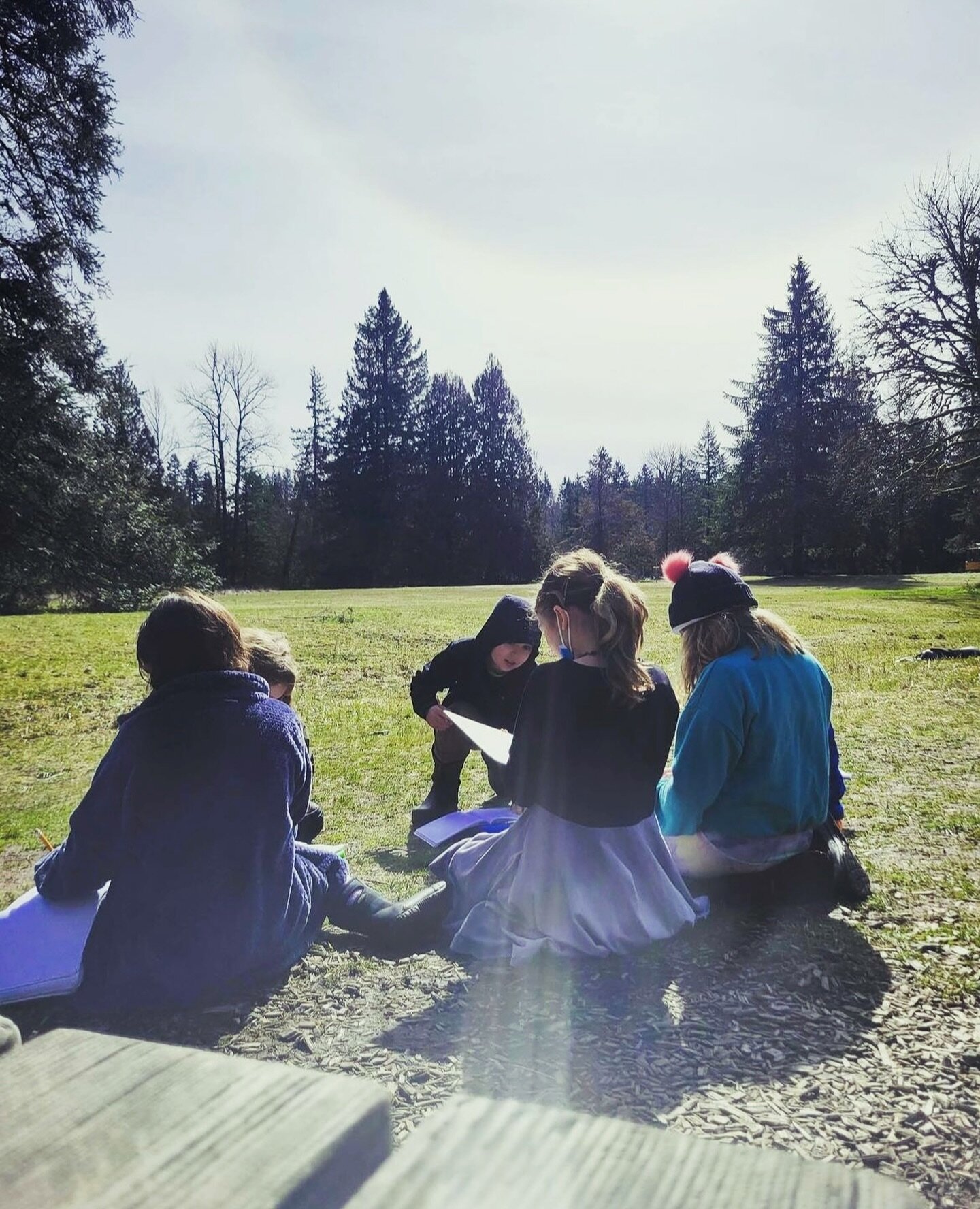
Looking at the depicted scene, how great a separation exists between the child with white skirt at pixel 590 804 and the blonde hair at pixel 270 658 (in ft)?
3.82

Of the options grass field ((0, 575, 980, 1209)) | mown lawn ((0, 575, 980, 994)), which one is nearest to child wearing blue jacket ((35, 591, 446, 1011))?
Result: grass field ((0, 575, 980, 1209))

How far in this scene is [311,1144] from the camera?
0.75m

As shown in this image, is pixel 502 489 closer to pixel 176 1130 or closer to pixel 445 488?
pixel 445 488

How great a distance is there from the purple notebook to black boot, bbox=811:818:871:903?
1.60m

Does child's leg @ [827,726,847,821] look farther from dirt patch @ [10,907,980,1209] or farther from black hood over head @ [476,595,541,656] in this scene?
black hood over head @ [476,595,541,656]

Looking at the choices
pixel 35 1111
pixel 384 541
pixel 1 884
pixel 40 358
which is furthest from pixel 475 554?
pixel 35 1111

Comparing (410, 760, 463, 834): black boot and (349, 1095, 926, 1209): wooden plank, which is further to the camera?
(410, 760, 463, 834): black boot

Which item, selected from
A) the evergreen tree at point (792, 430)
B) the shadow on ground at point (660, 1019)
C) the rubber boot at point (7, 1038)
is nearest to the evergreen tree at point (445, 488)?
the evergreen tree at point (792, 430)

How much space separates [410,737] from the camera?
853 centimetres

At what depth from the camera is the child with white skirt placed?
359cm

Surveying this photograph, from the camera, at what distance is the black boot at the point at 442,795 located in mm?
5777

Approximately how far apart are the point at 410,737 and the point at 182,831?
213 inches

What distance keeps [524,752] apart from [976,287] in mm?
27547

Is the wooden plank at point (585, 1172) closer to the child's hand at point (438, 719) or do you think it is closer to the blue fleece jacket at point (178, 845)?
the blue fleece jacket at point (178, 845)
